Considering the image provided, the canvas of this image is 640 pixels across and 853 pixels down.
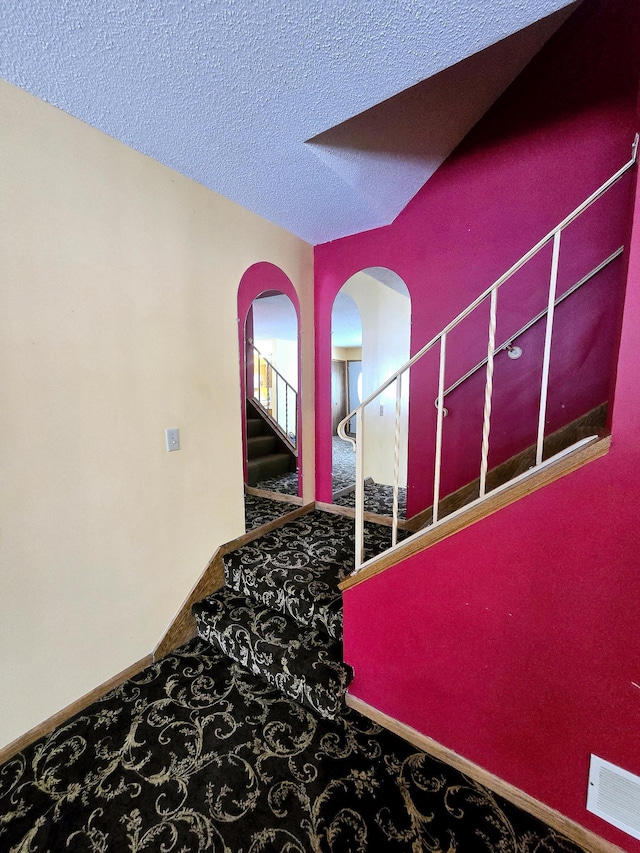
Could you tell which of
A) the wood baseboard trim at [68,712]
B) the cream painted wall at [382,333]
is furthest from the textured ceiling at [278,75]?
the wood baseboard trim at [68,712]

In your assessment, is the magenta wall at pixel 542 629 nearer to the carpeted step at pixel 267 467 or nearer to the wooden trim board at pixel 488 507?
the wooden trim board at pixel 488 507

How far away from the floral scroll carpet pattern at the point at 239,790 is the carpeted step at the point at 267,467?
1.93m

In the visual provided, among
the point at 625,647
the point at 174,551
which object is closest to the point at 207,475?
the point at 174,551

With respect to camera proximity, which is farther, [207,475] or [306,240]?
[306,240]

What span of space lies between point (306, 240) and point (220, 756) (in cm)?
302

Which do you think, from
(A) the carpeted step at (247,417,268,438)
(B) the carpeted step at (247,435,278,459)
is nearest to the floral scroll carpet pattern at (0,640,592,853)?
(B) the carpeted step at (247,435,278,459)

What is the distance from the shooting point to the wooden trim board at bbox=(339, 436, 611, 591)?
982mm

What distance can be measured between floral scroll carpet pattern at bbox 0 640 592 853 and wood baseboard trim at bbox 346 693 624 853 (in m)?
0.03

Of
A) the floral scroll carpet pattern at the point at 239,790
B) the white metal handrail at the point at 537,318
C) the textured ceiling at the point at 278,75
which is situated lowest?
the floral scroll carpet pattern at the point at 239,790

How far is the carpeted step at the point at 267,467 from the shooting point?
10.9ft

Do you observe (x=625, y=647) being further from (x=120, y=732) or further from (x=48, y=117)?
(x=48, y=117)

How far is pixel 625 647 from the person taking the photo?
38.8 inches

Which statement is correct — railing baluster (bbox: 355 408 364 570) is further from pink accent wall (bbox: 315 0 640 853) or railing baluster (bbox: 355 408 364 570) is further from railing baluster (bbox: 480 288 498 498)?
railing baluster (bbox: 480 288 498 498)

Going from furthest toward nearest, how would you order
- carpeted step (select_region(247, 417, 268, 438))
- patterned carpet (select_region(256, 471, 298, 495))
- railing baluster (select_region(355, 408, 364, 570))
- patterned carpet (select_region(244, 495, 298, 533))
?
carpeted step (select_region(247, 417, 268, 438)) → patterned carpet (select_region(256, 471, 298, 495)) → patterned carpet (select_region(244, 495, 298, 533)) → railing baluster (select_region(355, 408, 364, 570))
